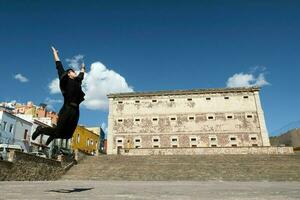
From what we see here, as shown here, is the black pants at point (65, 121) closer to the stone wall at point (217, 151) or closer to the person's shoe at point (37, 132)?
the person's shoe at point (37, 132)

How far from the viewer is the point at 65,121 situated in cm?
557

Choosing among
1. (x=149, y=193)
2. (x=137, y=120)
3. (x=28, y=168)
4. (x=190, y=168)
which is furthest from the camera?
(x=137, y=120)

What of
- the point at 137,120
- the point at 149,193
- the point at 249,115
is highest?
the point at 137,120

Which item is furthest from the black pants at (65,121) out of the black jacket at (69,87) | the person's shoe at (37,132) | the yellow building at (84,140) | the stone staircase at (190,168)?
the yellow building at (84,140)

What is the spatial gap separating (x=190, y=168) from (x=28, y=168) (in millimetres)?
11585

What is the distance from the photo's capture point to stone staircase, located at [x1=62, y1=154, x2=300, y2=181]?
18656mm

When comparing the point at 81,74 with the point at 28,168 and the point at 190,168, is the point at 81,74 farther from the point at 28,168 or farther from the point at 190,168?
the point at 190,168

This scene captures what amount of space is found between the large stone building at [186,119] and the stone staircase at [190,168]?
1680 cm

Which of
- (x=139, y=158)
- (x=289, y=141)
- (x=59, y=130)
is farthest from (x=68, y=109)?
(x=289, y=141)

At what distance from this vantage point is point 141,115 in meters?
44.6

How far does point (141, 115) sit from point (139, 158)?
19.2m

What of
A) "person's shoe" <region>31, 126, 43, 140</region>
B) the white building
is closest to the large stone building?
the white building

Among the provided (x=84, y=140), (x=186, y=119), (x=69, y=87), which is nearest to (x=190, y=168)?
(x=69, y=87)

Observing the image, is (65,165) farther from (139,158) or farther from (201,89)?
(201,89)
